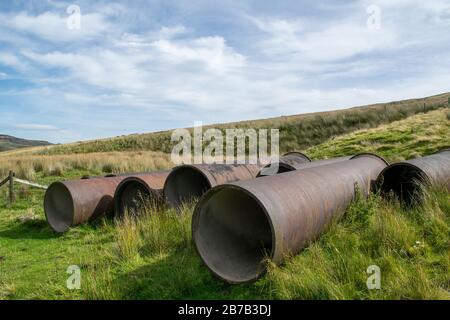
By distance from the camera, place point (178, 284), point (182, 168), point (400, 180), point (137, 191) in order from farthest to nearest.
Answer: point (137, 191) → point (182, 168) → point (400, 180) → point (178, 284)

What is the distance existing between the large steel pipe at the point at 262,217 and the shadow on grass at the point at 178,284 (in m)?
0.17

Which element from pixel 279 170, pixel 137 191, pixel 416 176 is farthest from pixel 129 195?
pixel 416 176

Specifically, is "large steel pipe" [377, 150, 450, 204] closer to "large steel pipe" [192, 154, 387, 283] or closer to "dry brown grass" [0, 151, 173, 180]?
"large steel pipe" [192, 154, 387, 283]

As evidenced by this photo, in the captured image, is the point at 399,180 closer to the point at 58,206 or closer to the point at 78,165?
the point at 58,206

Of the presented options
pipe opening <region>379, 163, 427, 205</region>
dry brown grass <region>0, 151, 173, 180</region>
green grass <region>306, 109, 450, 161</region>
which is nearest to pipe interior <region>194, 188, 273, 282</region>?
pipe opening <region>379, 163, 427, 205</region>

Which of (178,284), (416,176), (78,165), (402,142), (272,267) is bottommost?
(178,284)

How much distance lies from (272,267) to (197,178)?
4.94m

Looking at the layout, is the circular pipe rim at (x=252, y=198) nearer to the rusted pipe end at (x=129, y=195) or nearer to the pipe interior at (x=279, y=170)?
→ the pipe interior at (x=279, y=170)

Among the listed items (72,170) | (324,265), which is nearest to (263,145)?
(72,170)

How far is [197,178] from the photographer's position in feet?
28.5

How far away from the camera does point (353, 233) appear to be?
5.02m

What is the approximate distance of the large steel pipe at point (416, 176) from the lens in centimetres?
611
